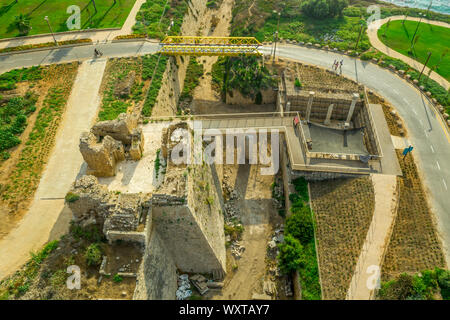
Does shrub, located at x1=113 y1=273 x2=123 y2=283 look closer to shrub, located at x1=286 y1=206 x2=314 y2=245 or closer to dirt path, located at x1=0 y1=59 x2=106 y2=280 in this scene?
dirt path, located at x1=0 y1=59 x2=106 y2=280

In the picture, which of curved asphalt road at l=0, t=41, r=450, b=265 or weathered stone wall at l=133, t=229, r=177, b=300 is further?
curved asphalt road at l=0, t=41, r=450, b=265

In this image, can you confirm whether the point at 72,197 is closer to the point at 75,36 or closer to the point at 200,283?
the point at 200,283

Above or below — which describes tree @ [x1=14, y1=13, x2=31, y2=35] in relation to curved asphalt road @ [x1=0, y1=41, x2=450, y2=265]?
above

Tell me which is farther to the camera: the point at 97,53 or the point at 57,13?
the point at 57,13

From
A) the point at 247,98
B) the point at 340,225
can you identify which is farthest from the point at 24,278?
the point at 247,98

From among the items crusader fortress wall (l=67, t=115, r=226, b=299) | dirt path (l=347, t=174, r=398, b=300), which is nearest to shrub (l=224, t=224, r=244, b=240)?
crusader fortress wall (l=67, t=115, r=226, b=299)

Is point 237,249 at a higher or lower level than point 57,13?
lower

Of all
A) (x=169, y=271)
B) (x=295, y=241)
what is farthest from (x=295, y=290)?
(x=169, y=271)
